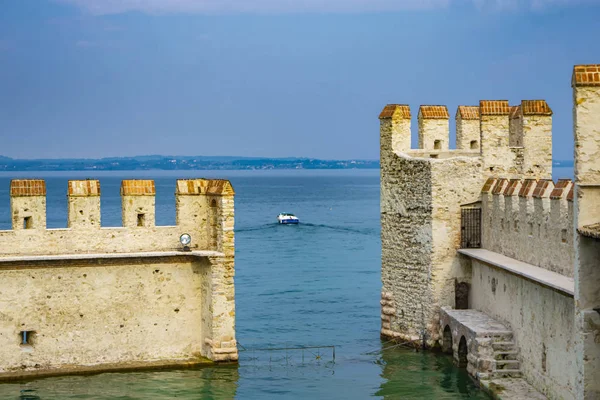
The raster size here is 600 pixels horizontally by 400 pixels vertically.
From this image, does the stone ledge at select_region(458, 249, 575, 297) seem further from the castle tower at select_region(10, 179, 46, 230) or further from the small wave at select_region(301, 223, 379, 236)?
the small wave at select_region(301, 223, 379, 236)

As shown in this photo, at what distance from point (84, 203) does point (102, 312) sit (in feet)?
6.98

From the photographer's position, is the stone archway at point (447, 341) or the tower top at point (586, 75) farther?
the stone archway at point (447, 341)

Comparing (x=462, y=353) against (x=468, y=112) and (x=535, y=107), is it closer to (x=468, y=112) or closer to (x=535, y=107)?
(x=535, y=107)

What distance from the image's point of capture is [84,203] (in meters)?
21.5

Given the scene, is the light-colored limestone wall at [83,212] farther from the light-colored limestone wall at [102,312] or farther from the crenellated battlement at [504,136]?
the crenellated battlement at [504,136]

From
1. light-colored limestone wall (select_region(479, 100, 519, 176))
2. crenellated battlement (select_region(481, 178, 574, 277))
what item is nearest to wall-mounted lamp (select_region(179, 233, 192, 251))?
crenellated battlement (select_region(481, 178, 574, 277))

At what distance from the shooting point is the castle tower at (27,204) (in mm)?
20938

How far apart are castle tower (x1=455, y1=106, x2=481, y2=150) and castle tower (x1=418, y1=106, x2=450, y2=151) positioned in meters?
0.50

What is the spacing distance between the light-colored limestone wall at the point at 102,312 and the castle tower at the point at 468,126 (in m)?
8.41

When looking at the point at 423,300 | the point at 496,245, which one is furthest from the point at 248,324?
the point at 496,245

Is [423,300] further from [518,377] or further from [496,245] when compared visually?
[518,377]

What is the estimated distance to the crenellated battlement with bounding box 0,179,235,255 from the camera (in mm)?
21062

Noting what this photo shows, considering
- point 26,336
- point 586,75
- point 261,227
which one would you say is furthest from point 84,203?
point 261,227

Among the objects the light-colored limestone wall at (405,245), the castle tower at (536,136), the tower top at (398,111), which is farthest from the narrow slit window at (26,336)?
the castle tower at (536,136)
